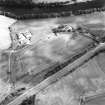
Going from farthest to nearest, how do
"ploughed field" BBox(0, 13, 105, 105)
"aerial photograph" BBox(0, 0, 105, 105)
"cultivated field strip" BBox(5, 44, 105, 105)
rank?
"ploughed field" BBox(0, 13, 105, 105) < "aerial photograph" BBox(0, 0, 105, 105) < "cultivated field strip" BBox(5, 44, 105, 105)

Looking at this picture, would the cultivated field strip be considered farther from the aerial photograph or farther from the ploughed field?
the ploughed field

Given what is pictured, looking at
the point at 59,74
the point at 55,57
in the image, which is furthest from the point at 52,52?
the point at 59,74

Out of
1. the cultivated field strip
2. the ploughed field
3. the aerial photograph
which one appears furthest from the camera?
the ploughed field

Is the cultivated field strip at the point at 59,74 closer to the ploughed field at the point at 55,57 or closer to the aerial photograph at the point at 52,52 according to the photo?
the aerial photograph at the point at 52,52

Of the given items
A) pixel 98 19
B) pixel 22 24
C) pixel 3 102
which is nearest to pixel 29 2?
pixel 22 24

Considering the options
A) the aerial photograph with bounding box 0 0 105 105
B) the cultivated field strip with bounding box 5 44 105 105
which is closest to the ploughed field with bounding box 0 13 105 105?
the aerial photograph with bounding box 0 0 105 105

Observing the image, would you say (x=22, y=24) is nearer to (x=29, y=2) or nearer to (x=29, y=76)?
(x=29, y=2)

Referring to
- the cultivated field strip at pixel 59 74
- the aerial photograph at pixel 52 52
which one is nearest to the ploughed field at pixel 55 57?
the aerial photograph at pixel 52 52

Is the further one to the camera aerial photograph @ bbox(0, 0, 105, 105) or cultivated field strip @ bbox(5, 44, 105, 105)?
aerial photograph @ bbox(0, 0, 105, 105)

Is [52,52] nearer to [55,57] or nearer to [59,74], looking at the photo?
[55,57]

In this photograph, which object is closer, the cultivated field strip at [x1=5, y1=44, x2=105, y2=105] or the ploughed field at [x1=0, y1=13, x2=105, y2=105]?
the cultivated field strip at [x1=5, y1=44, x2=105, y2=105]

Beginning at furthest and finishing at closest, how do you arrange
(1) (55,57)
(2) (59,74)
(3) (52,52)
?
(3) (52,52), (1) (55,57), (2) (59,74)
